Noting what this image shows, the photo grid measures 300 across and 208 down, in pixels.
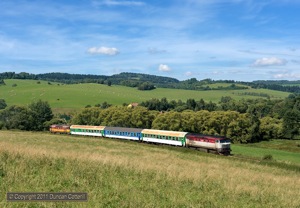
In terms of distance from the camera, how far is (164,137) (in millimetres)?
59812

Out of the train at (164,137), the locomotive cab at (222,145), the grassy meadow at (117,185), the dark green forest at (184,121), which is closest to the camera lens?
the grassy meadow at (117,185)

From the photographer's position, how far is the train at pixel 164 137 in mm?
50281

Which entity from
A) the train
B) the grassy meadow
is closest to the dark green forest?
the train

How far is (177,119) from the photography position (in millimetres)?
97312

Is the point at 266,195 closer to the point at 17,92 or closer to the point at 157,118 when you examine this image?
the point at 157,118

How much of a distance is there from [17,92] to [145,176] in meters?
187

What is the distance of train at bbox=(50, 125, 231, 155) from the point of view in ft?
165

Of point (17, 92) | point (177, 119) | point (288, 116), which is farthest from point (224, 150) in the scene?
point (17, 92)

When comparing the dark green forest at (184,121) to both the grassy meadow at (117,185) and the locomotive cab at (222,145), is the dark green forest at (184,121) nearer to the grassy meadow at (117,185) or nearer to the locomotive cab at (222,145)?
the locomotive cab at (222,145)

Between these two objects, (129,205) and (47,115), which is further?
(47,115)

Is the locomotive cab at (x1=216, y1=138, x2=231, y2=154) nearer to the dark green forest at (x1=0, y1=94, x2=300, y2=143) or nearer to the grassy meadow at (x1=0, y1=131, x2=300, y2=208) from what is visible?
the grassy meadow at (x1=0, y1=131, x2=300, y2=208)

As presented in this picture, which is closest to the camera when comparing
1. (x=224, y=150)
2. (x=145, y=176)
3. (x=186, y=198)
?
(x=186, y=198)

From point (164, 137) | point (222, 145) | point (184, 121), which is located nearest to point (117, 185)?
point (222, 145)

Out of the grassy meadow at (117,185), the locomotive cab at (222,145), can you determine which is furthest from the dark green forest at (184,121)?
the grassy meadow at (117,185)
